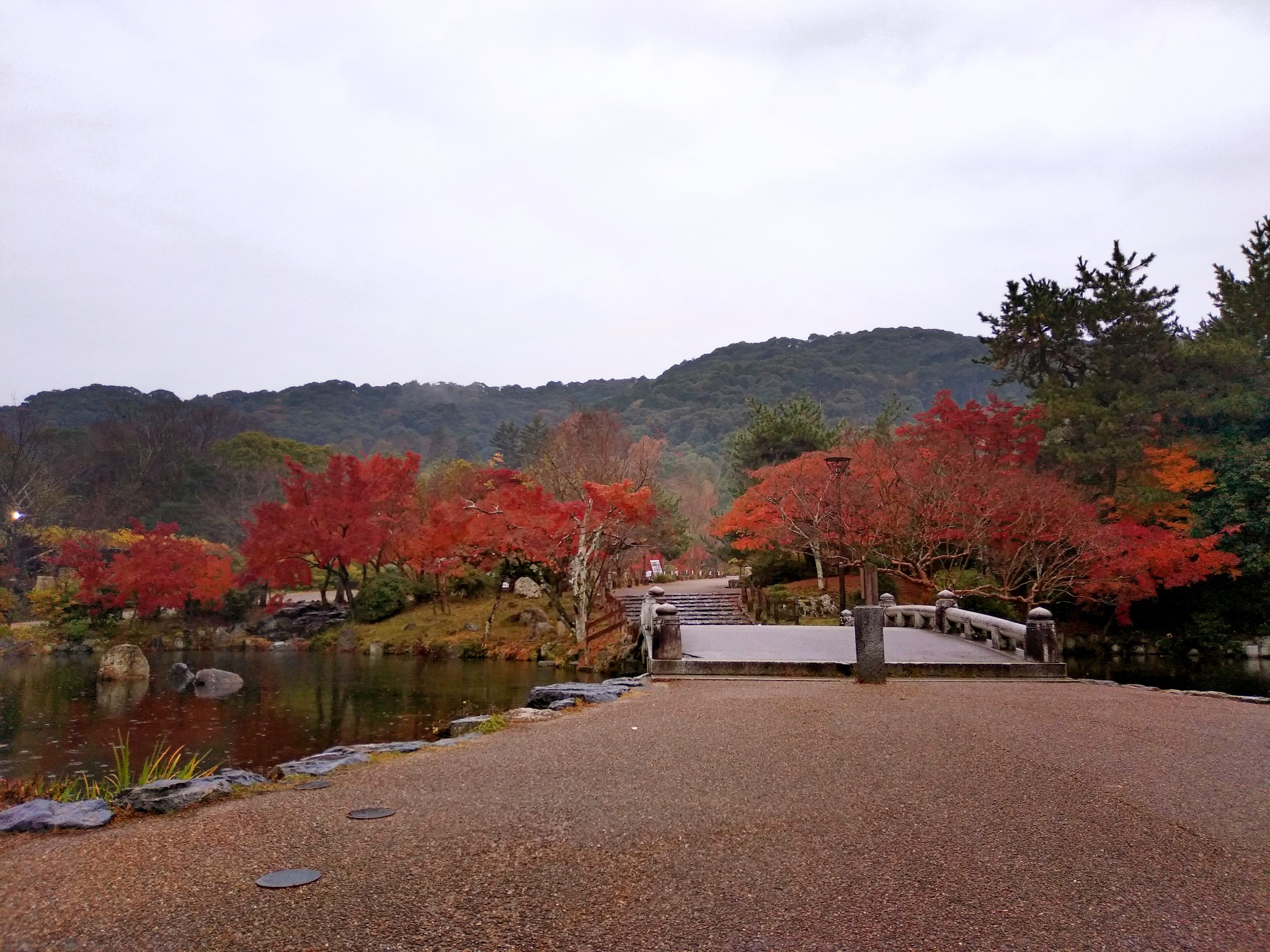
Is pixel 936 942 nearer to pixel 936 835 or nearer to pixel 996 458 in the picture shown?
pixel 936 835

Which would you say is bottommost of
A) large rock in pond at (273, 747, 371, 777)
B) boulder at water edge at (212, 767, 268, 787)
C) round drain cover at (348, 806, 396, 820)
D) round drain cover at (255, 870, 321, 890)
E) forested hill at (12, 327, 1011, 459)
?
large rock in pond at (273, 747, 371, 777)

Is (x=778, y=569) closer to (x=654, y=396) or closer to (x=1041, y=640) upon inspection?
(x=1041, y=640)

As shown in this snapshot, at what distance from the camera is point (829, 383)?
95625 mm

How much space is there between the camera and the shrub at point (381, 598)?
2831 centimetres

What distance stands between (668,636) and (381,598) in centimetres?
1861

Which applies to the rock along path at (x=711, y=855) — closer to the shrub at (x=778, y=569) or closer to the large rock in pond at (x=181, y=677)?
the large rock in pond at (x=181, y=677)

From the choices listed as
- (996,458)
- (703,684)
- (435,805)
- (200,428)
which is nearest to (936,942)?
(435,805)

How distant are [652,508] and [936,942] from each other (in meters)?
20.5

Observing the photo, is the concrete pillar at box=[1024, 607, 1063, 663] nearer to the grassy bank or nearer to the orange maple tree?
the grassy bank

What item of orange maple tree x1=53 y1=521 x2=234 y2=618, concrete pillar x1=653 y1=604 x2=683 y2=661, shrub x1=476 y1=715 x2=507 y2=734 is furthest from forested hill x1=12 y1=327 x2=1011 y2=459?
shrub x1=476 y1=715 x2=507 y2=734

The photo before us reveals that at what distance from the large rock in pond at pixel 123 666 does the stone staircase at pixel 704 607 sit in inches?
466

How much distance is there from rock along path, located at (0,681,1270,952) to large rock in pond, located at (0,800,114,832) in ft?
0.53

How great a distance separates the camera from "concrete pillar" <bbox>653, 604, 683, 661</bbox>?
11.9 metres

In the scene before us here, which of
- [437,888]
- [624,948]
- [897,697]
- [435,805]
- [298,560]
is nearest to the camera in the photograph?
[624,948]
